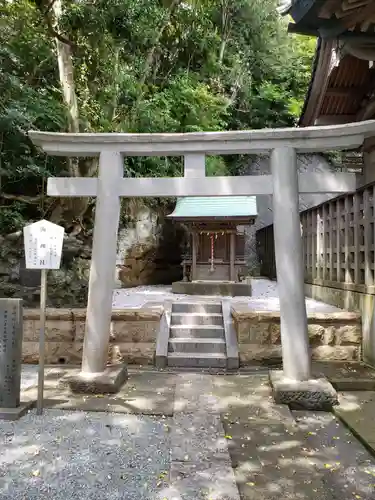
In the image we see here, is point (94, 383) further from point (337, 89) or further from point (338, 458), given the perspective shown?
point (337, 89)

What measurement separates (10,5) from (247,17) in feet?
40.5

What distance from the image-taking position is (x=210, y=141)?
209 inches

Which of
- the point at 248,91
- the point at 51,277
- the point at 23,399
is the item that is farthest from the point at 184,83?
the point at 23,399

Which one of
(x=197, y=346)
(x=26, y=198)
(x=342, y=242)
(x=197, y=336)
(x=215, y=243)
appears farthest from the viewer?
(x=215, y=243)

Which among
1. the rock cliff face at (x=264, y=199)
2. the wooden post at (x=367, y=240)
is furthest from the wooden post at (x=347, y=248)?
the rock cliff face at (x=264, y=199)

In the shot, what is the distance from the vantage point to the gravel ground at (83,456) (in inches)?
112

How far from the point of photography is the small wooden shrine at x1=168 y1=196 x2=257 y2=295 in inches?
430

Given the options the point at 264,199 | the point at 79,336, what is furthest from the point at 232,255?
the point at 264,199

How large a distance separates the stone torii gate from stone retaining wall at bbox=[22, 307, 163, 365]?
4.47 feet

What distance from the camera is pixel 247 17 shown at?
1852cm

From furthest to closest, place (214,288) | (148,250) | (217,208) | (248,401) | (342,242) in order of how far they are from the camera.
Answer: (148,250)
(217,208)
(214,288)
(342,242)
(248,401)

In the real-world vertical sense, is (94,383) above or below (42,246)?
below

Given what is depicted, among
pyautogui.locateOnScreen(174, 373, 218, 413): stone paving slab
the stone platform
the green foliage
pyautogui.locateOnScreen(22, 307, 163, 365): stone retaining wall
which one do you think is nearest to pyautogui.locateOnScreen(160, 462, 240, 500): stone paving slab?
pyautogui.locateOnScreen(174, 373, 218, 413): stone paving slab

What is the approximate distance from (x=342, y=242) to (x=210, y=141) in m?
3.99
